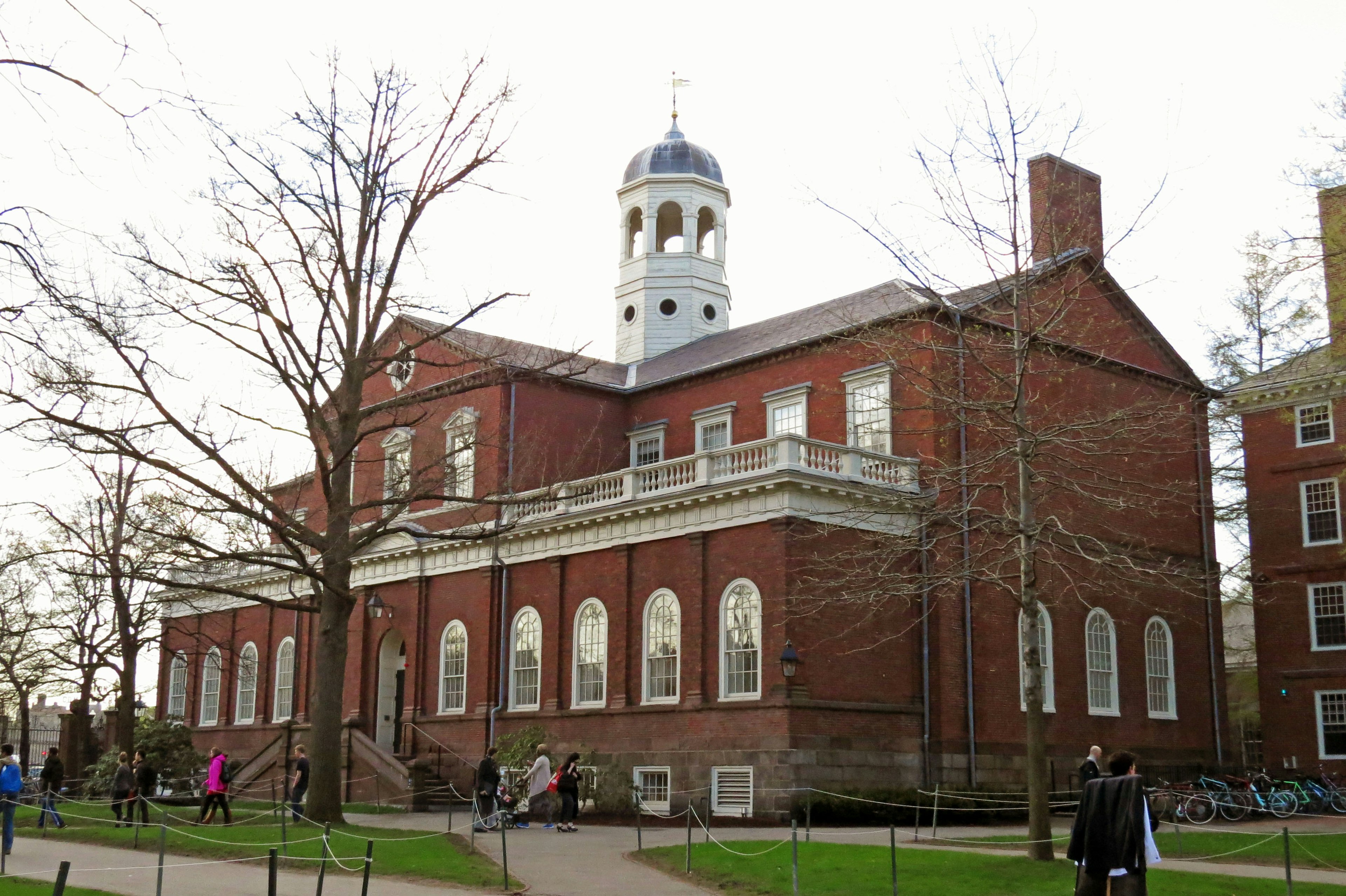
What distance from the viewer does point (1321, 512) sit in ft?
119

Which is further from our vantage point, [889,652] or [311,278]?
[889,652]

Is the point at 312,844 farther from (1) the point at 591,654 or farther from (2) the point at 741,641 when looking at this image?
(1) the point at 591,654

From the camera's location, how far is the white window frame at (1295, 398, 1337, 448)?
119ft

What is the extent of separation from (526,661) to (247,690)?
14338 mm

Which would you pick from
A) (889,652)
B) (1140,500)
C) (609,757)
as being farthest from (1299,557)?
(609,757)

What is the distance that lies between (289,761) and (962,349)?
24.0m

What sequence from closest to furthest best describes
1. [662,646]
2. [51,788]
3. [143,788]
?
[143,788] → [662,646] → [51,788]

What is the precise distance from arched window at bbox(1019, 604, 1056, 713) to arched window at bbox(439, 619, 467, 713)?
1406 centimetres

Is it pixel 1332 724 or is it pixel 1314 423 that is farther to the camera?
pixel 1314 423

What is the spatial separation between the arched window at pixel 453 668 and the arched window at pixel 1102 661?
611 inches

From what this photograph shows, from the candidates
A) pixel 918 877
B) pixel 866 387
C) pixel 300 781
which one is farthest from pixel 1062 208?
pixel 300 781

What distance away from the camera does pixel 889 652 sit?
28.8m

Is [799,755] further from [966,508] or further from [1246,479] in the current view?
[1246,479]

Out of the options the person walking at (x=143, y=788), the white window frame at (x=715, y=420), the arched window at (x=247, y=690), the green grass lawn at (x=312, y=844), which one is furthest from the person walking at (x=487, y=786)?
the arched window at (x=247, y=690)
